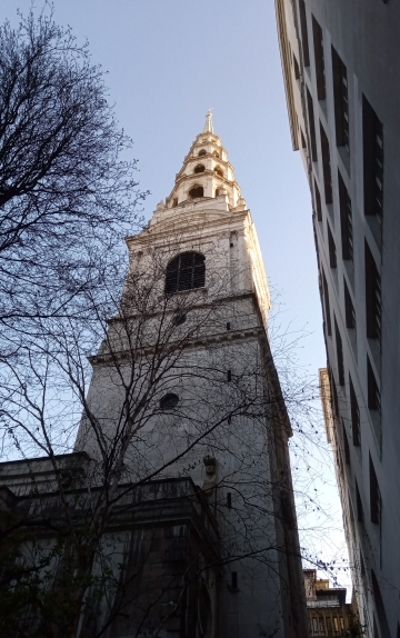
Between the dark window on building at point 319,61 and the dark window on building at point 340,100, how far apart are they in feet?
8.13

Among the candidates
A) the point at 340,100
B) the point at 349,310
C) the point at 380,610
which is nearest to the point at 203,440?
the point at 380,610

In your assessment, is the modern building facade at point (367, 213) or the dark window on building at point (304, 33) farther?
the dark window on building at point (304, 33)

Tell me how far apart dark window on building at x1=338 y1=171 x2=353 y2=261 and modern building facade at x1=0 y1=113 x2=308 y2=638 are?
311 cm

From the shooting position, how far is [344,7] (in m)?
8.13

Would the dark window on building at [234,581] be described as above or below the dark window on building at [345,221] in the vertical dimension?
below

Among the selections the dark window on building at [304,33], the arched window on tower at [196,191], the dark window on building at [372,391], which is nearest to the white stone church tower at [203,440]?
the dark window on building at [372,391]

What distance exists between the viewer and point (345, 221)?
38.4ft

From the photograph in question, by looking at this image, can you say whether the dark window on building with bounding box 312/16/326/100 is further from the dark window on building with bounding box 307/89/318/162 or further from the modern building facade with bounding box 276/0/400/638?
the dark window on building with bounding box 307/89/318/162

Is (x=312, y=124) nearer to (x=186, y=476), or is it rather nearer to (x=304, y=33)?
(x=304, y=33)

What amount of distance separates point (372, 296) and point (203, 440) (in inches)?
404

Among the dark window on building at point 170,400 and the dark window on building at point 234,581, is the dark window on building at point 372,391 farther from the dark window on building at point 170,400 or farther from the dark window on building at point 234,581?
the dark window on building at point 170,400

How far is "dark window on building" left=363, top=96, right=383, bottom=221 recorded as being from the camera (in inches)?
305

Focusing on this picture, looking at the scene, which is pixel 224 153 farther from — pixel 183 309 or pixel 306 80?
pixel 183 309

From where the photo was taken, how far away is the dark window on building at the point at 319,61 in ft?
40.4
